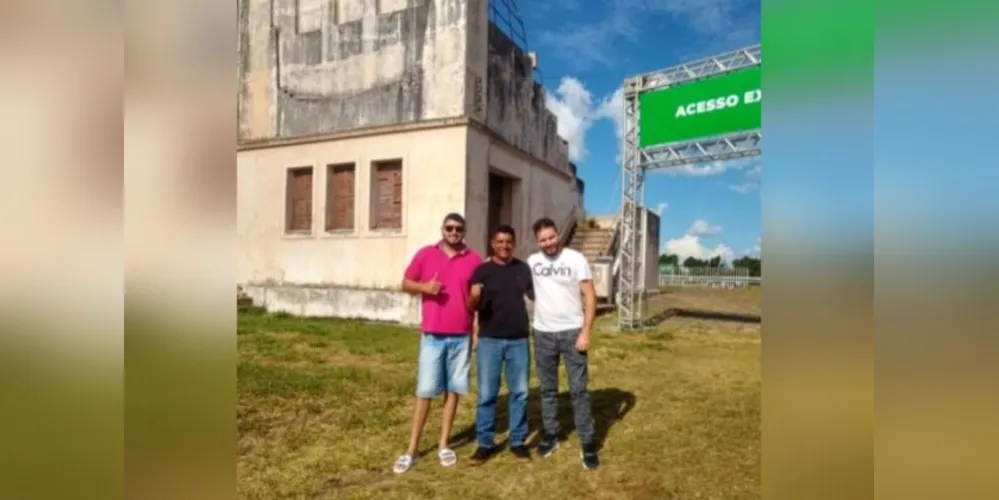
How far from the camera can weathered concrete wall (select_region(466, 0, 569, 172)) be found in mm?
10789

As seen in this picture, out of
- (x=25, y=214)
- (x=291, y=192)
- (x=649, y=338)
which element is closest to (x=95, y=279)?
(x=25, y=214)

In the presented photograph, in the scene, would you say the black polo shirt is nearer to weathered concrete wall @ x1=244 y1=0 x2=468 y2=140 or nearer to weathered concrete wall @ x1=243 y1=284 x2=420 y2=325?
weathered concrete wall @ x1=243 y1=284 x2=420 y2=325

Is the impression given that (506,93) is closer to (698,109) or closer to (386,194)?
(386,194)

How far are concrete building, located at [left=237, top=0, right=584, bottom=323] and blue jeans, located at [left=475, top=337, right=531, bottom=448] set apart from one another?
21.6 ft

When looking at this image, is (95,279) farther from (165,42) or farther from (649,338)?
(649,338)

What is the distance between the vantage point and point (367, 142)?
11.3 meters

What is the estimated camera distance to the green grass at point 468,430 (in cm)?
342

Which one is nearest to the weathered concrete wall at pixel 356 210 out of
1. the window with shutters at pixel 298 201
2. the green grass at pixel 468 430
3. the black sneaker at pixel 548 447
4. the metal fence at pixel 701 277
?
the window with shutters at pixel 298 201

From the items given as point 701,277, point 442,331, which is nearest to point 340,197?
point 442,331

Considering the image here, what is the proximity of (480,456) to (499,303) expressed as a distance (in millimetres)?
1152

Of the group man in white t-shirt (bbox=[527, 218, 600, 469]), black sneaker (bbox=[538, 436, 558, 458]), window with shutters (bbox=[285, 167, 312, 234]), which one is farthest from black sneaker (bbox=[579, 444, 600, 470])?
window with shutters (bbox=[285, 167, 312, 234])

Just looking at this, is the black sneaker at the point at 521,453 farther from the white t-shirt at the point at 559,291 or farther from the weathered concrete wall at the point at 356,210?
the weathered concrete wall at the point at 356,210

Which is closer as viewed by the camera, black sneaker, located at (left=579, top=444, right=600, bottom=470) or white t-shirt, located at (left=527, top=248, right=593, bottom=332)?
black sneaker, located at (left=579, top=444, right=600, bottom=470)

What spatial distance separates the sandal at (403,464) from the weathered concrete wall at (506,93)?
8.03 m
